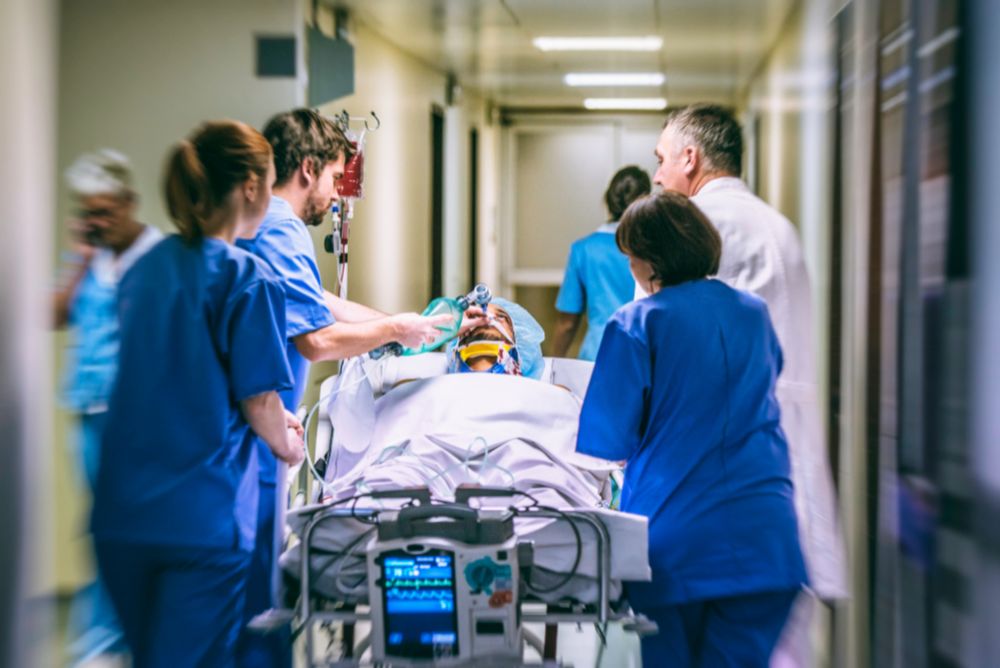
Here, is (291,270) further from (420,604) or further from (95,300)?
(420,604)

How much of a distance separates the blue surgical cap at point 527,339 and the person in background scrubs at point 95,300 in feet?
3.01

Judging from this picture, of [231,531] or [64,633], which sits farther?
[64,633]

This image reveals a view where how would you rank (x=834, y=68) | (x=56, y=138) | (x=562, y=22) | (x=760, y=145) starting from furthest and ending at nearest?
1. (x=760, y=145)
2. (x=562, y=22)
3. (x=834, y=68)
4. (x=56, y=138)

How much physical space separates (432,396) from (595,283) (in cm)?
104

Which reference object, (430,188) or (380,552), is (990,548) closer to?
(380,552)

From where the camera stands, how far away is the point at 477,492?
165cm

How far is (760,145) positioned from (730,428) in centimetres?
381

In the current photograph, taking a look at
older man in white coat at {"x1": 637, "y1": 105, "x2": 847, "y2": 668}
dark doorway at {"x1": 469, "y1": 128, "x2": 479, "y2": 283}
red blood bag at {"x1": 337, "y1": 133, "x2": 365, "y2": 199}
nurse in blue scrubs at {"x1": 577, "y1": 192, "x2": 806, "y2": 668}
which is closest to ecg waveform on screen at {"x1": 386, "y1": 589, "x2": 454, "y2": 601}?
nurse in blue scrubs at {"x1": 577, "y1": 192, "x2": 806, "y2": 668}

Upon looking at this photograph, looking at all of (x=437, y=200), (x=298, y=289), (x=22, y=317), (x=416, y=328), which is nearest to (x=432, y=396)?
(x=416, y=328)

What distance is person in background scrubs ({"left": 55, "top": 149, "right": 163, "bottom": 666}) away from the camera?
1.67 meters

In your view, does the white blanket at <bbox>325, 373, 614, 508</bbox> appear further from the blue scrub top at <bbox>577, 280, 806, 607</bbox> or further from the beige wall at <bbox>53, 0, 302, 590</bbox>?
the beige wall at <bbox>53, 0, 302, 590</bbox>

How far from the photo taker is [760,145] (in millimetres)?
5238

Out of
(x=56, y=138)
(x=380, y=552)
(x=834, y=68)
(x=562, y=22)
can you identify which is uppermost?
(x=562, y=22)

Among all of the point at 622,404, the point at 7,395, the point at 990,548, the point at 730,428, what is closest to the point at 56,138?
the point at 7,395
